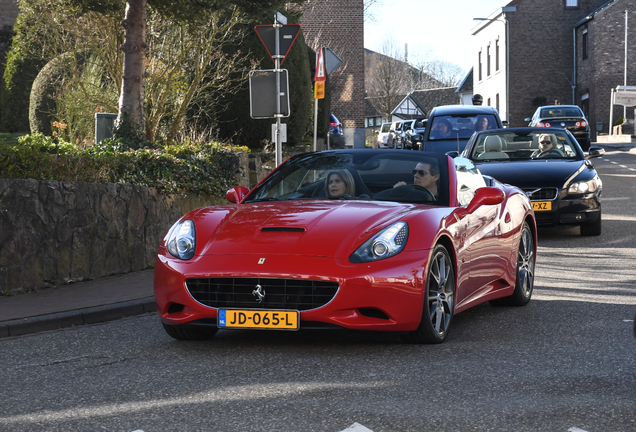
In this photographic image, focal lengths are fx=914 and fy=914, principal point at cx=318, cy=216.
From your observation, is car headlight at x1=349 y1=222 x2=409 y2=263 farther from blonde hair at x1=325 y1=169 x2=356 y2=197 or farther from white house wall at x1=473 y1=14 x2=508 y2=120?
white house wall at x1=473 y1=14 x2=508 y2=120

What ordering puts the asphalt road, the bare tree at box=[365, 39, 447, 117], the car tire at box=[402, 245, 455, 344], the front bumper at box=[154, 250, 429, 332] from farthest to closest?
the bare tree at box=[365, 39, 447, 117] < the car tire at box=[402, 245, 455, 344] < the front bumper at box=[154, 250, 429, 332] < the asphalt road

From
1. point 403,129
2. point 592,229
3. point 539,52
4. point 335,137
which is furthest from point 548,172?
point 539,52

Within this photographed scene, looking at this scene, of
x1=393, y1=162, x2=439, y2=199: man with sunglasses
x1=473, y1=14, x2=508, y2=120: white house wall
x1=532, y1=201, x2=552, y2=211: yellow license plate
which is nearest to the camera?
x1=393, y1=162, x2=439, y2=199: man with sunglasses

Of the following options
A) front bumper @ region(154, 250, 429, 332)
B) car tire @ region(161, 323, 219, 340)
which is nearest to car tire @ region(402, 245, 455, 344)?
front bumper @ region(154, 250, 429, 332)

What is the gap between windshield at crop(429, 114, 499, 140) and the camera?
19.2 m

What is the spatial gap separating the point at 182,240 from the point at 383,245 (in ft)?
4.42

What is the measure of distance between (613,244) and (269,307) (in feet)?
25.4

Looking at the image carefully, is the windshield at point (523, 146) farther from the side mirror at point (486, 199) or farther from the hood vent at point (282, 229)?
the hood vent at point (282, 229)

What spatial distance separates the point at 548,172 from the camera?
1287cm

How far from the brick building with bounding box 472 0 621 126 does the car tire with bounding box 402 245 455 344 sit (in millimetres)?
55225

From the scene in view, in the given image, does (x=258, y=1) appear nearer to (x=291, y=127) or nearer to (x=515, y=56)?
(x=291, y=127)

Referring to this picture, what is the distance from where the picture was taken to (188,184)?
38.7 ft

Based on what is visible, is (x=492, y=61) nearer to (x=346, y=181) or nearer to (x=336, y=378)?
(x=346, y=181)

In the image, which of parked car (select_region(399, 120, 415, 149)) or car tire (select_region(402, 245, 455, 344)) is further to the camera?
parked car (select_region(399, 120, 415, 149))
